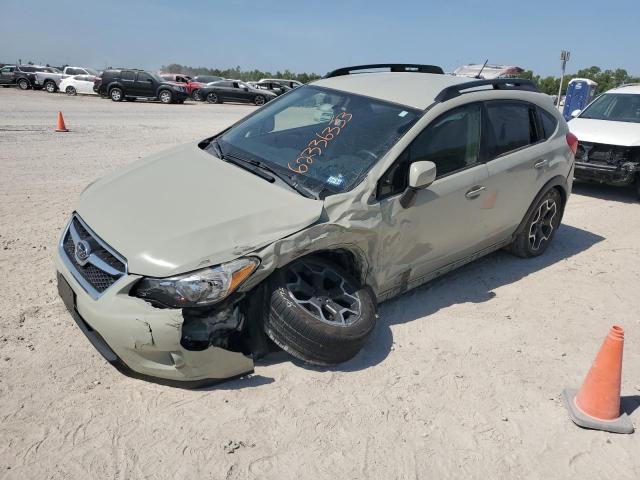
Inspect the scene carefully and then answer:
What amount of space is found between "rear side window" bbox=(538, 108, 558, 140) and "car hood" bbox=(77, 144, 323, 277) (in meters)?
3.01

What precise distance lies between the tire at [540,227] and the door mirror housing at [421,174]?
2010 mm

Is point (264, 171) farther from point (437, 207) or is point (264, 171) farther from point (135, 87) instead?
point (135, 87)

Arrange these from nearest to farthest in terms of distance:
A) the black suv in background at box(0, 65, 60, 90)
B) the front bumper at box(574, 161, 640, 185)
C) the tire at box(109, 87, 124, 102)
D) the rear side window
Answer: the rear side window, the front bumper at box(574, 161, 640, 185), the tire at box(109, 87, 124, 102), the black suv in background at box(0, 65, 60, 90)

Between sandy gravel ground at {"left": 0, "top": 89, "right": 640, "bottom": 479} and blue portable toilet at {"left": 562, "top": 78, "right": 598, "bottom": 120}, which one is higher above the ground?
blue portable toilet at {"left": 562, "top": 78, "right": 598, "bottom": 120}

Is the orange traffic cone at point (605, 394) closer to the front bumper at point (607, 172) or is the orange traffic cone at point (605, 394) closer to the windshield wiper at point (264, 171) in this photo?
the windshield wiper at point (264, 171)

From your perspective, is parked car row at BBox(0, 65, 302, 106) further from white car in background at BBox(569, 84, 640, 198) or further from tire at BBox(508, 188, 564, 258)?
tire at BBox(508, 188, 564, 258)

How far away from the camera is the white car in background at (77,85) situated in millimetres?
29828

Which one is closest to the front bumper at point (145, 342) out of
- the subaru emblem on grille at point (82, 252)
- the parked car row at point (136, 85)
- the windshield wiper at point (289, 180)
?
the subaru emblem on grille at point (82, 252)

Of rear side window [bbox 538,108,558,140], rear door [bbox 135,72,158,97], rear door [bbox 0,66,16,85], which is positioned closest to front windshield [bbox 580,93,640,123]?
rear side window [bbox 538,108,558,140]

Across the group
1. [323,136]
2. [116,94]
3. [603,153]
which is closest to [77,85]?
[116,94]

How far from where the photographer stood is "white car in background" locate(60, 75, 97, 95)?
97.9 ft

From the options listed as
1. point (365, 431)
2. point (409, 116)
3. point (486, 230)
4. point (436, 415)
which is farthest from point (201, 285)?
point (486, 230)

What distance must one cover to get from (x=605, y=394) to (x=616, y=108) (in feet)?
25.8

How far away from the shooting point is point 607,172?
8.23m
